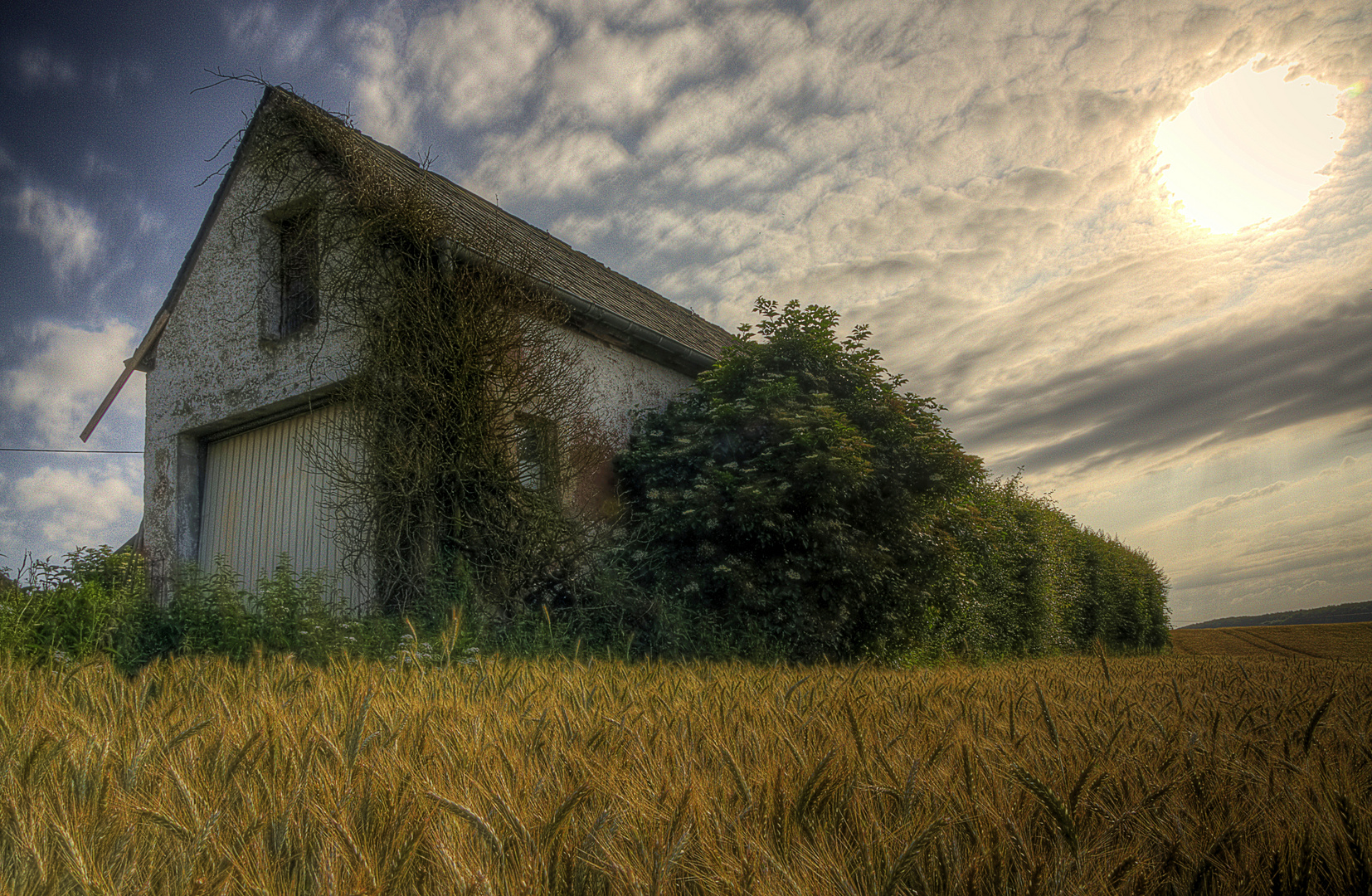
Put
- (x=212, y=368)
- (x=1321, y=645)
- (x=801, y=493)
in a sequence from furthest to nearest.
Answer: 1. (x=1321, y=645)
2. (x=212, y=368)
3. (x=801, y=493)

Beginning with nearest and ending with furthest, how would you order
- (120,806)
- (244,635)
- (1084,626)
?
(120,806), (244,635), (1084,626)

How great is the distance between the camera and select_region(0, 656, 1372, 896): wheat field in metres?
1.06

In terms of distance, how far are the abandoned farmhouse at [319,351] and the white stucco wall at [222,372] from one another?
25 millimetres

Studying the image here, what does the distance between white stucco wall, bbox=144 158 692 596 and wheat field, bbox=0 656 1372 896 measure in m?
7.11

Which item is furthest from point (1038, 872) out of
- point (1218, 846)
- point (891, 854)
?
point (1218, 846)

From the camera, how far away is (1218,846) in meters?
1.14

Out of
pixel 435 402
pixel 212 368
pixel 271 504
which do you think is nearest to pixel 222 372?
pixel 212 368

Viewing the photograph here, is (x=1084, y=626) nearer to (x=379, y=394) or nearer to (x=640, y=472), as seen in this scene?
(x=640, y=472)

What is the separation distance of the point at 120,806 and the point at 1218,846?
179 centimetres

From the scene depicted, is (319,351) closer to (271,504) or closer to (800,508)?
(271,504)

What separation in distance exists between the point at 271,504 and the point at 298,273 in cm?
277

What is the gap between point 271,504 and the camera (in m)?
8.87

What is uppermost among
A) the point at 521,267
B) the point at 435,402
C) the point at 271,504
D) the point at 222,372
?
the point at 521,267

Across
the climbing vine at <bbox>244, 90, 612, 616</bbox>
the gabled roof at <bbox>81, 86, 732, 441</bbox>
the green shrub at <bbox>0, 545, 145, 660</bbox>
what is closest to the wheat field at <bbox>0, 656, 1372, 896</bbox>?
the green shrub at <bbox>0, 545, 145, 660</bbox>
